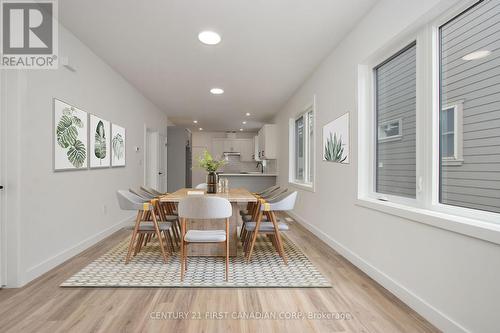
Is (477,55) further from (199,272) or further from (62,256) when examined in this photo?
(62,256)

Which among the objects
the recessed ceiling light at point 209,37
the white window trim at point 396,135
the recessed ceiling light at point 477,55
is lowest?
the white window trim at point 396,135

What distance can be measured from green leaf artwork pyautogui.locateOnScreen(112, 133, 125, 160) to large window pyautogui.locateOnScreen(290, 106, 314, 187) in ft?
10.7

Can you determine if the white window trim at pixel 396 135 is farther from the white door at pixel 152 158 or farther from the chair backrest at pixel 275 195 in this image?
the white door at pixel 152 158

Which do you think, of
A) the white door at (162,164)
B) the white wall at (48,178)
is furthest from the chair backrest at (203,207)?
the white door at (162,164)

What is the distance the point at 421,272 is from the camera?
2.07 m

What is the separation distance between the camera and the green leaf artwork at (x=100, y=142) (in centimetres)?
391

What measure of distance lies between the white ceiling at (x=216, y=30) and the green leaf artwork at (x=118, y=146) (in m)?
1.05

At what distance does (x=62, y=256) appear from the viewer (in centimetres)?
314

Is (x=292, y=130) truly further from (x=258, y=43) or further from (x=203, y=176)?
(x=203, y=176)

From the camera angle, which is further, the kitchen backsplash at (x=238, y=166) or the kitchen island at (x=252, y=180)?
the kitchen backsplash at (x=238, y=166)

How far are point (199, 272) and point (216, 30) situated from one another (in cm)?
258

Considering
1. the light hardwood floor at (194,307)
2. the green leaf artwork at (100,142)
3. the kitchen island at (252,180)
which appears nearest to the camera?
the light hardwood floor at (194,307)

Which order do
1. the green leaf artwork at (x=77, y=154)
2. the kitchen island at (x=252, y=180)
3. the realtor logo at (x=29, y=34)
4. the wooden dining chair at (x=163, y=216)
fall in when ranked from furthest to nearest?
the kitchen island at (x=252, y=180) < the wooden dining chair at (x=163, y=216) < the green leaf artwork at (x=77, y=154) < the realtor logo at (x=29, y=34)

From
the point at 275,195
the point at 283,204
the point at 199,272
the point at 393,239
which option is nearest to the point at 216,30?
the point at 283,204
